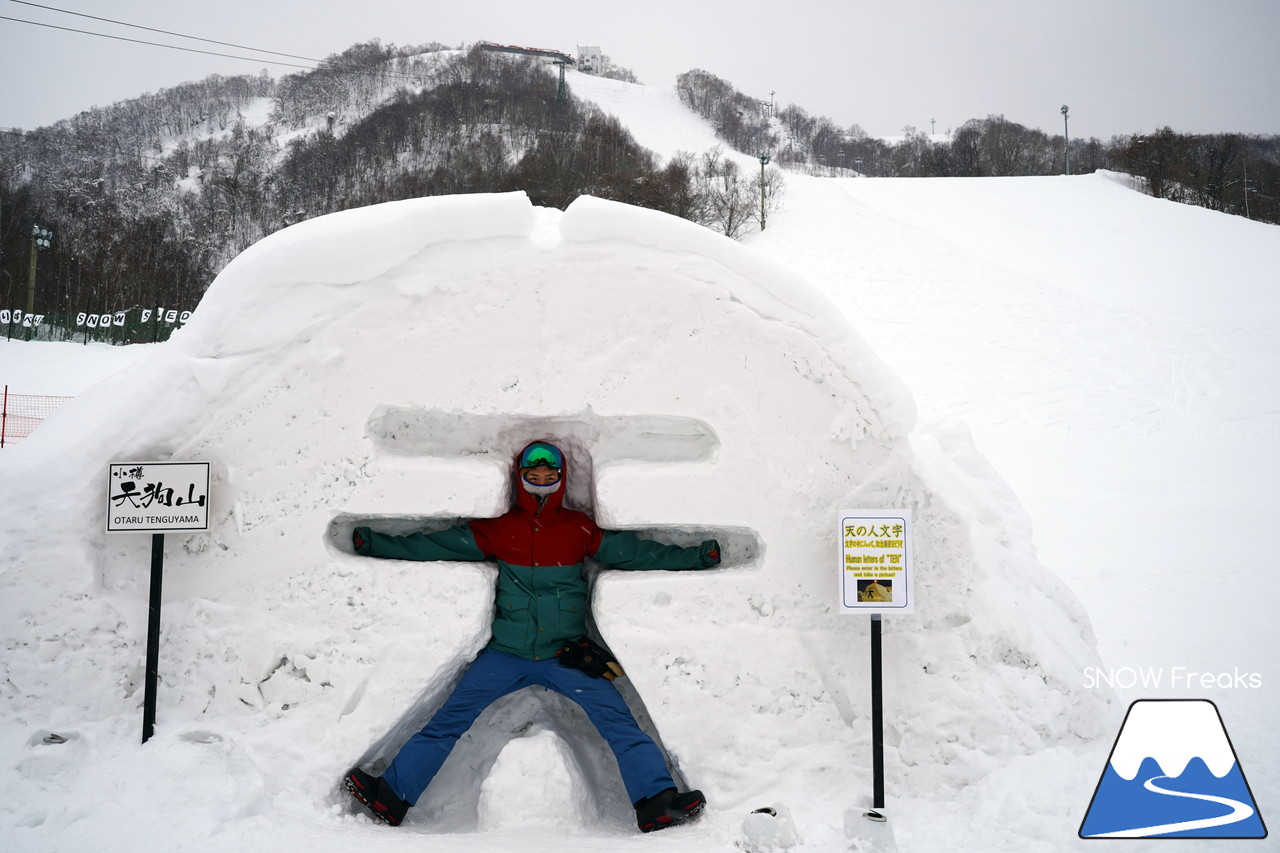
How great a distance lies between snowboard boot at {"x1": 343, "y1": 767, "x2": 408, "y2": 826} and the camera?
7.69 feet

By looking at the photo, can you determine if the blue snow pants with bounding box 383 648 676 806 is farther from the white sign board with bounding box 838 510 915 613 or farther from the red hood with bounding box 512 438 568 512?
the white sign board with bounding box 838 510 915 613

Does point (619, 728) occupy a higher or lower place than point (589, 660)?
lower

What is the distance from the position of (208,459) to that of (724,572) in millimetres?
1973

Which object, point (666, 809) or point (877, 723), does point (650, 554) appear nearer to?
point (666, 809)

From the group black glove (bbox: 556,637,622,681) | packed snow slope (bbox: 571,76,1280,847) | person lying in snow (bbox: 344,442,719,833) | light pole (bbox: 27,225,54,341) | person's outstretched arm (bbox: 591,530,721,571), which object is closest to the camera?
person lying in snow (bbox: 344,442,719,833)

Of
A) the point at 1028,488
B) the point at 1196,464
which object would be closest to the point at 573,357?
the point at 1028,488

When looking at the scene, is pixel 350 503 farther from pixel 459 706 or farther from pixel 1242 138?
pixel 1242 138

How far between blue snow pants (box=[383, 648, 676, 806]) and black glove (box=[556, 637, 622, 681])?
0.07 feet

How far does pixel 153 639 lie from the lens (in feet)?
7.85

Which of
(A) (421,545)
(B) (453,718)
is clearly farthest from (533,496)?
(B) (453,718)

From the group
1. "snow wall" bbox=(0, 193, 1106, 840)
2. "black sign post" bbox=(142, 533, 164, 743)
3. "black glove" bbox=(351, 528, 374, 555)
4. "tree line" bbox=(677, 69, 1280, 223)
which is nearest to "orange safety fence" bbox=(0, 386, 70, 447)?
"snow wall" bbox=(0, 193, 1106, 840)

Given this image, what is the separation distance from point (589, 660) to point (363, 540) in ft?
3.34

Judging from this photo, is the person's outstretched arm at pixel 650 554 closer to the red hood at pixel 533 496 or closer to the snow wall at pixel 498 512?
the snow wall at pixel 498 512

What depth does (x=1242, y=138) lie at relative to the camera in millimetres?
24156
